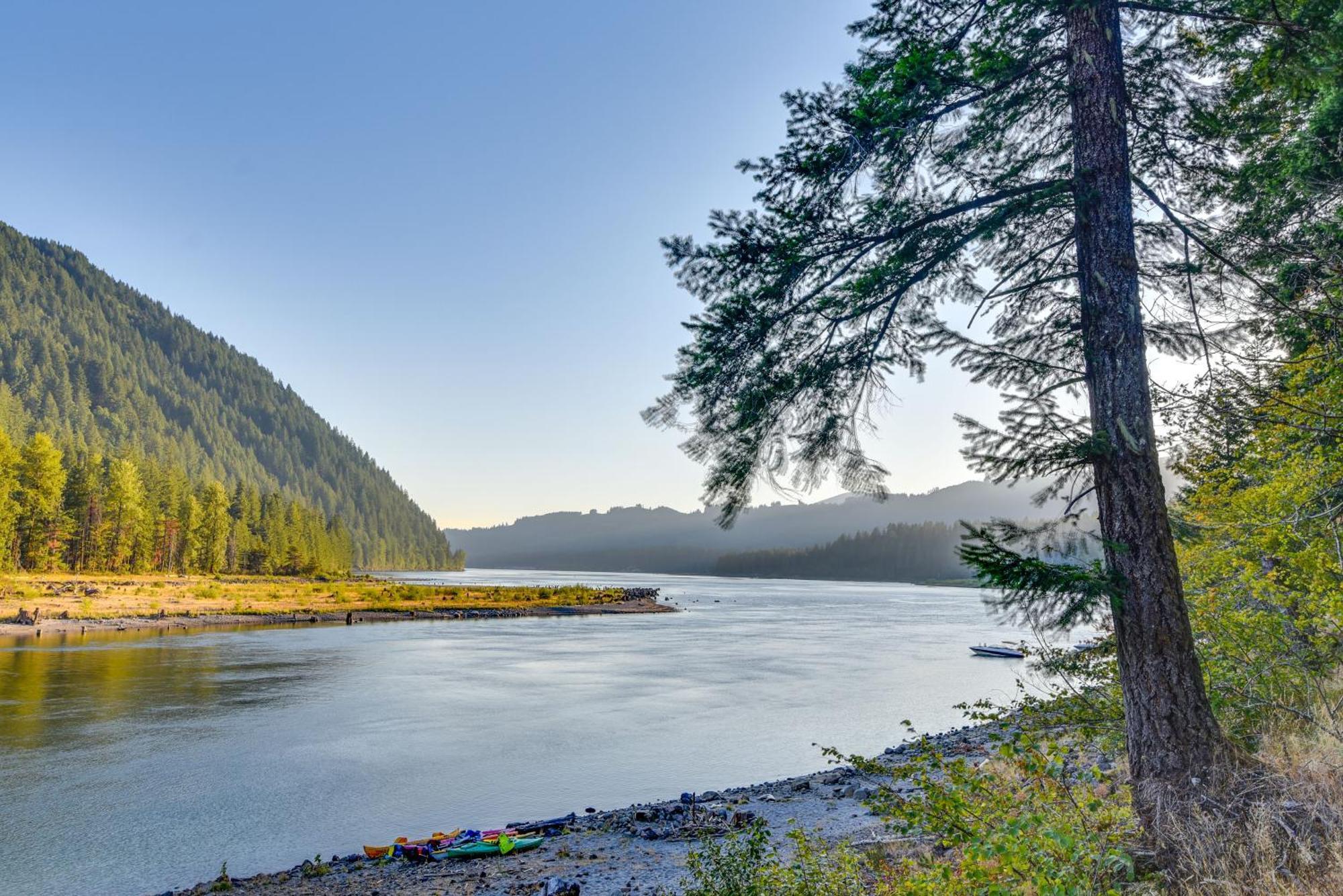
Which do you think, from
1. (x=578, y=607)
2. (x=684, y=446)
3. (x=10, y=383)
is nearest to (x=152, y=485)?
(x=578, y=607)

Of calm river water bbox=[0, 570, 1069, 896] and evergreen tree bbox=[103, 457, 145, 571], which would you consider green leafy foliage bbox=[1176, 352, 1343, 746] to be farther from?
evergreen tree bbox=[103, 457, 145, 571]

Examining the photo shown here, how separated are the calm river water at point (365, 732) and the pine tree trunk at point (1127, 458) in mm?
9393

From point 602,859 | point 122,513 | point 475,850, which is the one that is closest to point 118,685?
point 475,850

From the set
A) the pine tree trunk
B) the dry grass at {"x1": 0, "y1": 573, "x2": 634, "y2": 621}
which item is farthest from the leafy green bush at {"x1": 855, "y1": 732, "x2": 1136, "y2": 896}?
the dry grass at {"x1": 0, "y1": 573, "x2": 634, "y2": 621}

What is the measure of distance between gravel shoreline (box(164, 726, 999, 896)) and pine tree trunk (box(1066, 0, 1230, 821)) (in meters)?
1.41

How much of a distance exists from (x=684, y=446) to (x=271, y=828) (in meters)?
9.87

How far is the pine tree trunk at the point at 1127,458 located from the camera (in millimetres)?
5555

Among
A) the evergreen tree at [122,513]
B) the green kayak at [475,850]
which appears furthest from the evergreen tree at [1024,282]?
the evergreen tree at [122,513]

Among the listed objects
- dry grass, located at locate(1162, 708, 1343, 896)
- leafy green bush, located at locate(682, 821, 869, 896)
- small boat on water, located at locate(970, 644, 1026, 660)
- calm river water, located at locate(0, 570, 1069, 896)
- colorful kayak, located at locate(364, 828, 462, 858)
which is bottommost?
small boat on water, located at locate(970, 644, 1026, 660)

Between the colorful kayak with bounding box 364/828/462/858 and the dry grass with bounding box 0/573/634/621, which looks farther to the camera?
the dry grass with bounding box 0/573/634/621

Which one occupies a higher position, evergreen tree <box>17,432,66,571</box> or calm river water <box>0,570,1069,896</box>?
evergreen tree <box>17,432,66,571</box>

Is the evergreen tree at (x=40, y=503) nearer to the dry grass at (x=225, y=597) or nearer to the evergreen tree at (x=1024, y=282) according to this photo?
the dry grass at (x=225, y=597)

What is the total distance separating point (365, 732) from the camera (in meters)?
17.8

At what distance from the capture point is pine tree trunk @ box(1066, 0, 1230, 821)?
555 cm
